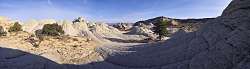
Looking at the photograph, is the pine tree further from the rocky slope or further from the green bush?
the rocky slope

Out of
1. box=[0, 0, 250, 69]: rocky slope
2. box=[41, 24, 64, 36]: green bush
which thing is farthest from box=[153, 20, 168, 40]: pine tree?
box=[0, 0, 250, 69]: rocky slope

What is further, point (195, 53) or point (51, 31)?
point (51, 31)

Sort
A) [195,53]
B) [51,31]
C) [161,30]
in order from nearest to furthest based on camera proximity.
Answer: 1. [195,53]
2. [161,30]
3. [51,31]

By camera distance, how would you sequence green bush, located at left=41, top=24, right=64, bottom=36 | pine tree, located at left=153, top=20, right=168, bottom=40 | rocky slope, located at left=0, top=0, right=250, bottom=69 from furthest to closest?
1. green bush, located at left=41, top=24, right=64, bottom=36
2. pine tree, located at left=153, top=20, right=168, bottom=40
3. rocky slope, located at left=0, top=0, right=250, bottom=69

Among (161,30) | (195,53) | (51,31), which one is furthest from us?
(51,31)

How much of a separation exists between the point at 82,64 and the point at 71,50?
1033 centimetres

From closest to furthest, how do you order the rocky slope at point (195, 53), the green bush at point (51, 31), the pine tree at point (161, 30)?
the rocky slope at point (195, 53), the pine tree at point (161, 30), the green bush at point (51, 31)

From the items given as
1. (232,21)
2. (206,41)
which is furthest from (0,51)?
(232,21)

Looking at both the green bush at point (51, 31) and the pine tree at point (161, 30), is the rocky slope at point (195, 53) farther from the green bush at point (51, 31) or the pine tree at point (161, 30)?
the green bush at point (51, 31)

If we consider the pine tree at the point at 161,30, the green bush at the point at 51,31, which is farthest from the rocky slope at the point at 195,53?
the green bush at the point at 51,31

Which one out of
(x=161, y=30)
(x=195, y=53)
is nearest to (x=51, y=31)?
(x=161, y=30)

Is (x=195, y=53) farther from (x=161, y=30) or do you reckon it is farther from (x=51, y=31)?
(x=51, y=31)

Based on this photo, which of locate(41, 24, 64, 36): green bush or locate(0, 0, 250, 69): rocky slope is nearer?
locate(0, 0, 250, 69): rocky slope

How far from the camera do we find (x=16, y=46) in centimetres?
7056
